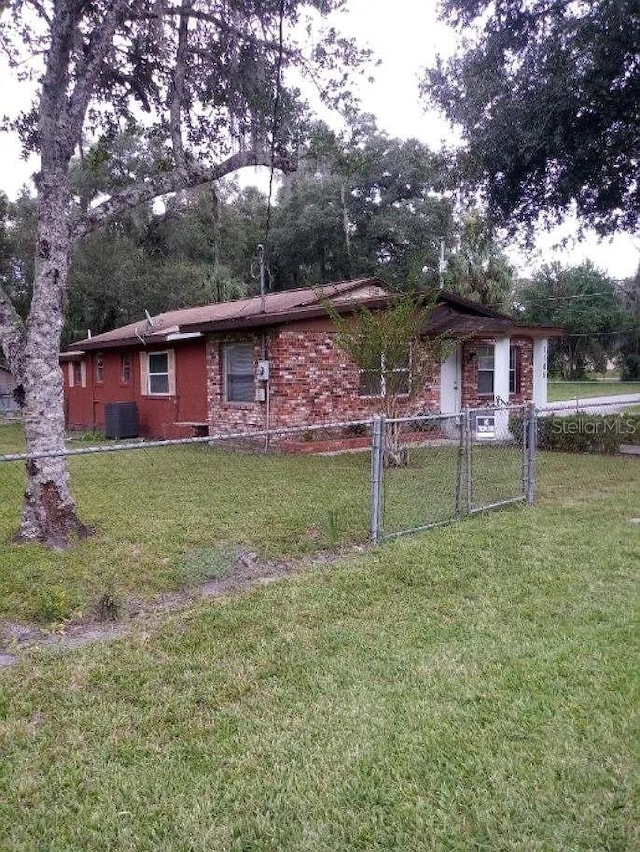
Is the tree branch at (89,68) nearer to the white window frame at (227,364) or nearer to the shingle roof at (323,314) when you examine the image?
the shingle roof at (323,314)

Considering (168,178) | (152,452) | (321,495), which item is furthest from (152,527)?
(152,452)

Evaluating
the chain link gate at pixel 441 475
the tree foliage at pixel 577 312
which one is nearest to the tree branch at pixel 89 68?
the chain link gate at pixel 441 475

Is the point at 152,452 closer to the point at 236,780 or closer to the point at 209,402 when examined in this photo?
the point at 209,402

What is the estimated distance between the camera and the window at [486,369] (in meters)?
15.5

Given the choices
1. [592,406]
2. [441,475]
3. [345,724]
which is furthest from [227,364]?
[345,724]

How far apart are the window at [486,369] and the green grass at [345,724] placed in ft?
35.7

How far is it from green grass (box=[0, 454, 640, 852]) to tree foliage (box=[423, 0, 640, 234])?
7.30m

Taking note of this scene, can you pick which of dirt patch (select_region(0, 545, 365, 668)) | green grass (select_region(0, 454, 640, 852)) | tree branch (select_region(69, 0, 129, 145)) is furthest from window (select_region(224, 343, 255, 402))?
green grass (select_region(0, 454, 640, 852))

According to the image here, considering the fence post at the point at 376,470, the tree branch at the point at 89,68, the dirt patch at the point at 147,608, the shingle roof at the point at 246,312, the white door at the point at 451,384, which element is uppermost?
the tree branch at the point at 89,68

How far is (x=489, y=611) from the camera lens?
4316 mm

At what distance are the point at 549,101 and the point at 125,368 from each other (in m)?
12.1

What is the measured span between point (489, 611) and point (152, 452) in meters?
7.91

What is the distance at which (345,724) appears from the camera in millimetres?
2938

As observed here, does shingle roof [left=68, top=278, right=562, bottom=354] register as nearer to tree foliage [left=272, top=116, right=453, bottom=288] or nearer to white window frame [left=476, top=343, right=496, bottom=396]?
white window frame [left=476, top=343, right=496, bottom=396]
